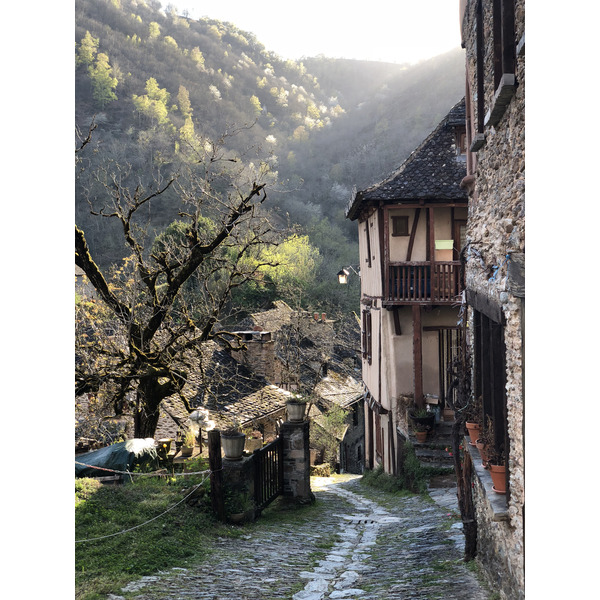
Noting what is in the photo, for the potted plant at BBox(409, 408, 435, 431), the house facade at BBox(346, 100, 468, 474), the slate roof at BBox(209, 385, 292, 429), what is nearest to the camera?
the potted plant at BBox(409, 408, 435, 431)

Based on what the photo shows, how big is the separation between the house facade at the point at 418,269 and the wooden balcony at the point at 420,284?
2cm

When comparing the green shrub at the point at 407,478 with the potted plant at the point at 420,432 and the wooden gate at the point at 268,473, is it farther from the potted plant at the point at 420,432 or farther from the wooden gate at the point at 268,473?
the wooden gate at the point at 268,473

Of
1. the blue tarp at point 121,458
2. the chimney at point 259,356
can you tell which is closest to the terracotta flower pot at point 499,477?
the blue tarp at point 121,458

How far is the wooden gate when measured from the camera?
8.40 m

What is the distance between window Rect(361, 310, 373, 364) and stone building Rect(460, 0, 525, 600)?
366 inches

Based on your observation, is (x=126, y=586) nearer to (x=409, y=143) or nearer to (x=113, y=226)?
(x=113, y=226)

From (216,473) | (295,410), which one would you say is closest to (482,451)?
(216,473)

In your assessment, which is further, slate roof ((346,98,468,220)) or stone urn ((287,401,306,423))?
slate roof ((346,98,468,220))

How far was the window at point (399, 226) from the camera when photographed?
12.9 meters

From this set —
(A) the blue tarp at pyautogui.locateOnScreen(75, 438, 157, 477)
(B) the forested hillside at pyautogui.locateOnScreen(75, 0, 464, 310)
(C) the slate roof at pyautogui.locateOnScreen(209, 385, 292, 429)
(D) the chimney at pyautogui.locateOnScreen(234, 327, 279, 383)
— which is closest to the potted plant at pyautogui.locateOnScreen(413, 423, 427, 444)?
(C) the slate roof at pyautogui.locateOnScreen(209, 385, 292, 429)

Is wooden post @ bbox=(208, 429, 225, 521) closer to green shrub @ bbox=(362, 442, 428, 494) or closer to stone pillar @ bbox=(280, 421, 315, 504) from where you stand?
stone pillar @ bbox=(280, 421, 315, 504)

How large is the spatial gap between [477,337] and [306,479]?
4.60m
